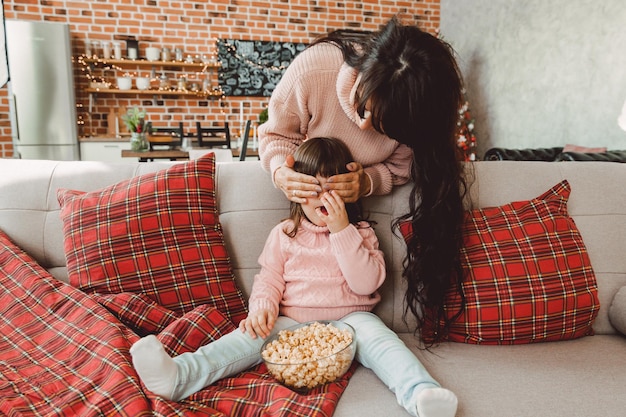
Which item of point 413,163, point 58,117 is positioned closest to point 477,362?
point 413,163

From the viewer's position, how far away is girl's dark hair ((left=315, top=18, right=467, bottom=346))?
1.03m

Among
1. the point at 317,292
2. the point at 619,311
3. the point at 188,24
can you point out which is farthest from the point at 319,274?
the point at 188,24

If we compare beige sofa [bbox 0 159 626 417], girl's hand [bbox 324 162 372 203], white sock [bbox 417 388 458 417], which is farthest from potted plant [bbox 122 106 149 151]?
white sock [bbox 417 388 458 417]

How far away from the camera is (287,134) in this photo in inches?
56.6

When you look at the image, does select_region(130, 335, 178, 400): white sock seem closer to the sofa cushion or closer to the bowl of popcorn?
the bowl of popcorn

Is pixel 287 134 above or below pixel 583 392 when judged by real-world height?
above

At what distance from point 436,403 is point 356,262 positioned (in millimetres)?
418

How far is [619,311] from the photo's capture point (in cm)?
129

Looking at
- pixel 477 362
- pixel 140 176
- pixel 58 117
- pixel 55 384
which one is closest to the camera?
pixel 55 384

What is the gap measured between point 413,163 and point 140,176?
2.66 ft

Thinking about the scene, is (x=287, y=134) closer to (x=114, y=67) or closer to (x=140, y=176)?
(x=140, y=176)

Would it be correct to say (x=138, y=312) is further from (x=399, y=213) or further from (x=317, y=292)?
(x=399, y=213)

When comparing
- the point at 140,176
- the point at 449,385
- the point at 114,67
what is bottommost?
the point at 449,385

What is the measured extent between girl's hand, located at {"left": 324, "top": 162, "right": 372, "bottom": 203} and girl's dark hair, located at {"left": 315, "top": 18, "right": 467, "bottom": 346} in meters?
0.16
